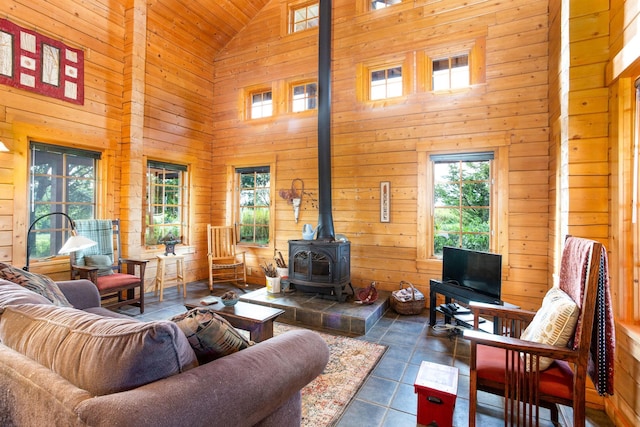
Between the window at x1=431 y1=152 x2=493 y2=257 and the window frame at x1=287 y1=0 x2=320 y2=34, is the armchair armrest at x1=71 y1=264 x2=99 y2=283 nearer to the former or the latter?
the window at x1=431 y1=152 x2=493 y2=257

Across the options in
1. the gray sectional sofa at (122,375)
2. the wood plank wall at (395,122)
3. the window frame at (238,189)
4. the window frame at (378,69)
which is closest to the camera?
the gray sectional sofa at (122,375)

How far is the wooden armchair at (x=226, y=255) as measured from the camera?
5.10 meters

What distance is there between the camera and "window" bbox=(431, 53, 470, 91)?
397 cm

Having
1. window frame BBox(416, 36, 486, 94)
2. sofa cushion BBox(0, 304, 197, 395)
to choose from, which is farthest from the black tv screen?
sofa cushion BBox(0, 304, 197, 395)

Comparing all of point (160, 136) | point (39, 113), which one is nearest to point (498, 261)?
point (160, 136)

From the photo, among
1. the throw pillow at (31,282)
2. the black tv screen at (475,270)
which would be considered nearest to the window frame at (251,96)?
the black tv screen at (475,270)

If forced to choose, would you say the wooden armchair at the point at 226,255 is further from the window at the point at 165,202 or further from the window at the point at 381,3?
the window at the point at 381,3

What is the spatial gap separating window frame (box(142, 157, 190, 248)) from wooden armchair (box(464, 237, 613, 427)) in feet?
15.2

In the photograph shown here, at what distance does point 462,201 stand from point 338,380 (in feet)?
8.77

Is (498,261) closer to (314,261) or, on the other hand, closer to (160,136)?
(314,261)

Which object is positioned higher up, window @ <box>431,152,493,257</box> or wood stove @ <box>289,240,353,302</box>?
window @ <box>431,152,493,257</box>

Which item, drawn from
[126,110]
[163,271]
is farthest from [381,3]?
[163,271]

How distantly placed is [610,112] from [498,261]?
1.37 meters

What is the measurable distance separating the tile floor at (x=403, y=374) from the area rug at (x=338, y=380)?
6cm
